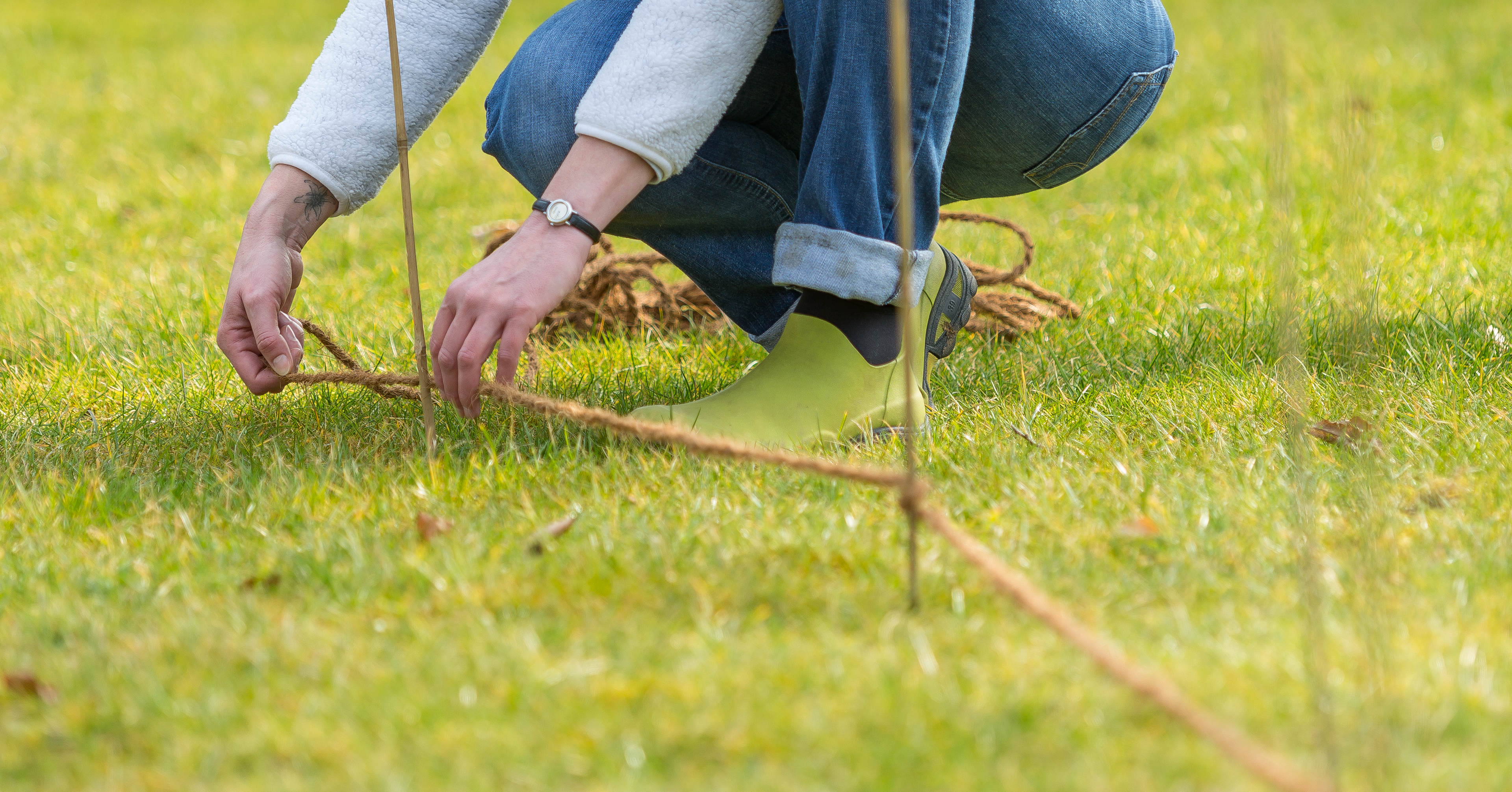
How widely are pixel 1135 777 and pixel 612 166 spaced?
35.2 inches

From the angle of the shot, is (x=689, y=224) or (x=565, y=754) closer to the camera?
(x=565, y=754)

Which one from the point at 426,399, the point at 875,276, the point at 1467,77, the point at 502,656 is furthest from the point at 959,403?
the point at 1467,77

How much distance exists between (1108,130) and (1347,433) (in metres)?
0.56

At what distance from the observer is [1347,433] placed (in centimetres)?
155

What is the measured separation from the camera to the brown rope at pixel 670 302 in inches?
85.4

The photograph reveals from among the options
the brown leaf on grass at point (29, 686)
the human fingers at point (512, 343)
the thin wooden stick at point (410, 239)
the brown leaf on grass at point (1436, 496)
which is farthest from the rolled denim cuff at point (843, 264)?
the brown leaf on grass at point (29, 686)

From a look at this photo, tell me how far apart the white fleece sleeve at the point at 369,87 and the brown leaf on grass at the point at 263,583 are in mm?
591

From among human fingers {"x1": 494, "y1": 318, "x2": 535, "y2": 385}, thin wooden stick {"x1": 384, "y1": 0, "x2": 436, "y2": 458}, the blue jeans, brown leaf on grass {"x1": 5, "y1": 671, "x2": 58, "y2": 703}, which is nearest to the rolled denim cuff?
the blue jeans

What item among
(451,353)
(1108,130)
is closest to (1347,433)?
(1108,130)

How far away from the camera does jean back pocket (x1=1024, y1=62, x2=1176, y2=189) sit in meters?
1.79

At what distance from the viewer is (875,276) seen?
5.13 ft

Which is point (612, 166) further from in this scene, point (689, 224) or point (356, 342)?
point (356, 342)

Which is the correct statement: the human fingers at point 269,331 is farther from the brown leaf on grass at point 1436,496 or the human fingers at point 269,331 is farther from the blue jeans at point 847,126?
the brown leaf on grass at point 1436,496

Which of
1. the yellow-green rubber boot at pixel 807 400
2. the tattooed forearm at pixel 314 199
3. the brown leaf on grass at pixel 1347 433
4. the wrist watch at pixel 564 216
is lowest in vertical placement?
the brown leaf on grass at pixel 1347 433
